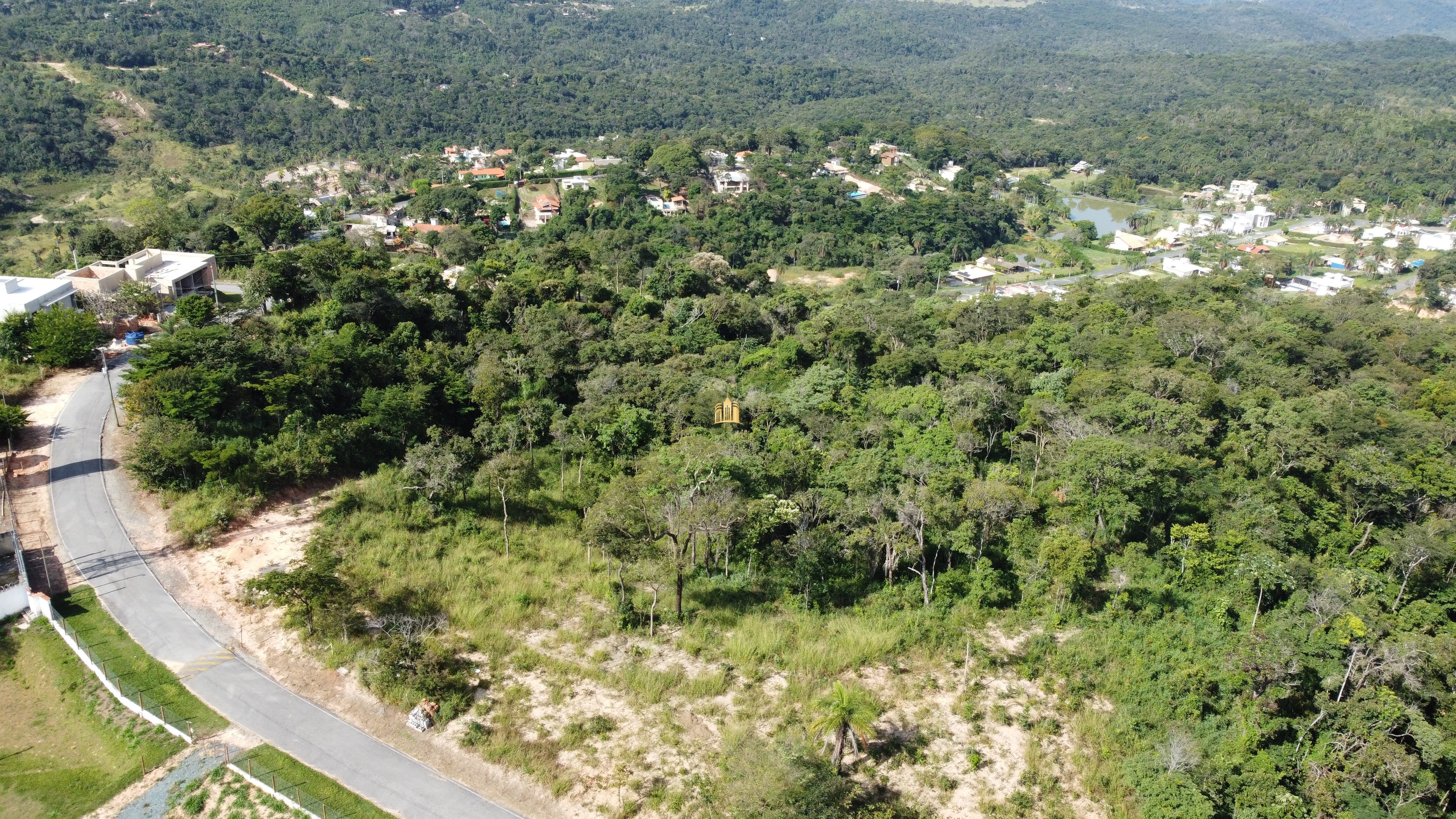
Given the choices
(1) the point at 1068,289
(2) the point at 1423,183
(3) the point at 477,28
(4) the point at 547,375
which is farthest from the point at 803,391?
(3) the point at 477,28

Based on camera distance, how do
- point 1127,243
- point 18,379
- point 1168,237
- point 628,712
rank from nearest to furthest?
point 628,712, point 18,379, point 1127,243, point 1168,237

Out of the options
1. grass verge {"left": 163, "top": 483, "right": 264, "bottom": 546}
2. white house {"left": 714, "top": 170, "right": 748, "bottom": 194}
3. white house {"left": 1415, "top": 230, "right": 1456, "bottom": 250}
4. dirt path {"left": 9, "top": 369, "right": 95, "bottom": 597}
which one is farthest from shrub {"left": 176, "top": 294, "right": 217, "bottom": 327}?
white house {"left": 1415, "top": 230, "right": 1456, "bottom": 250}

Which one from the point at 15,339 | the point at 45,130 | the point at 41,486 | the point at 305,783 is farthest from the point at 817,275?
the point at 45,130

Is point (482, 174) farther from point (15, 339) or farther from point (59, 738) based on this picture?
point (59, 738)

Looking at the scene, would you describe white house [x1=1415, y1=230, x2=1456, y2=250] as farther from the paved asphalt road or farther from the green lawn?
the green lawn

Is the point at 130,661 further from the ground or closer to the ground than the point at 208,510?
closer to the ground

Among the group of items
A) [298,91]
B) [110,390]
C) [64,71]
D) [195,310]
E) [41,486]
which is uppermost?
[64,71]

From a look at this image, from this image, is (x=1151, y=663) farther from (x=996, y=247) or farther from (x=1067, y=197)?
(x=1067, y=197)
